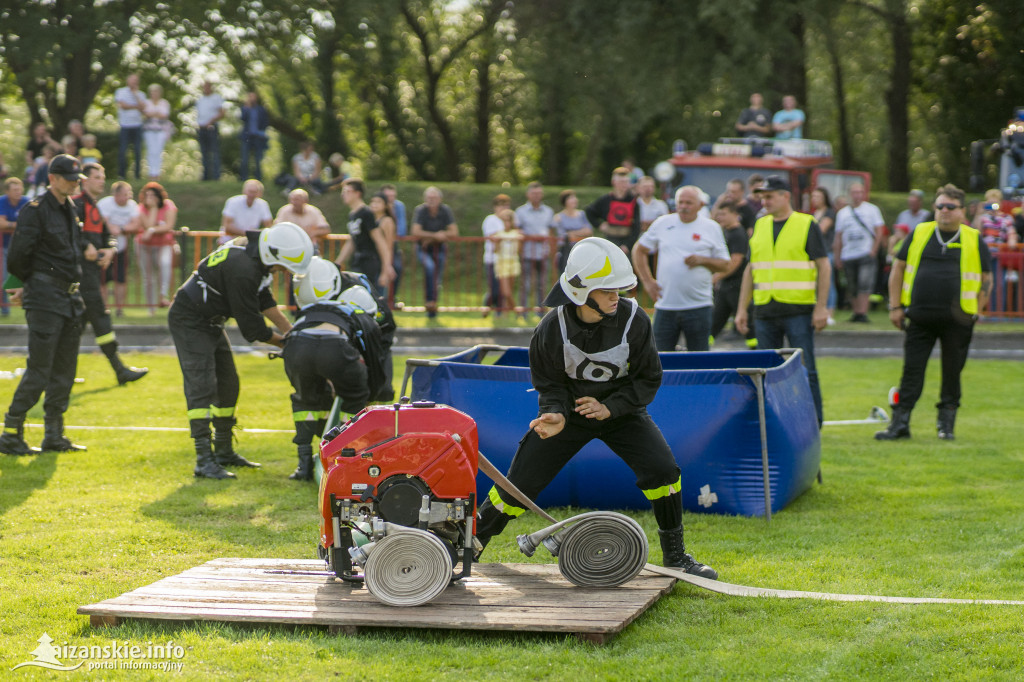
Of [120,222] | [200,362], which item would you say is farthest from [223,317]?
[120,222]

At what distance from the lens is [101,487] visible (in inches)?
328

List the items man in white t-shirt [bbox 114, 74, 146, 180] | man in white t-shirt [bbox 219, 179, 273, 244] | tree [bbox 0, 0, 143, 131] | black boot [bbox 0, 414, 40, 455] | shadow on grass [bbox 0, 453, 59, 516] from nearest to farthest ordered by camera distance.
A: shadow on grass [bbox 0, 453, 59, 516], black boot [bbox 0, 414, 40, 455], man in white t-shirt [bbox 219, 179, 273, 244], man in white t-shirt [bbox 114, 74, 146, 180], tree [bbox 0, 0, 143, 131]

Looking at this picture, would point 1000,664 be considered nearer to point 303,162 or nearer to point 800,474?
point 800,474

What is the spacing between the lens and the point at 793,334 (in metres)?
9.88

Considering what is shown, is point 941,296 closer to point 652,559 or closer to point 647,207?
point 652,559

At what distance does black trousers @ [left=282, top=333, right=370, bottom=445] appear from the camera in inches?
306

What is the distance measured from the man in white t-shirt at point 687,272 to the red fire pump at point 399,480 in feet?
15.9

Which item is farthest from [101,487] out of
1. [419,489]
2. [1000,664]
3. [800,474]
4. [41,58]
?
[41,58]

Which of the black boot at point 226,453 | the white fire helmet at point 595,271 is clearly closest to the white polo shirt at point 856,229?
the black boot at point 226,453

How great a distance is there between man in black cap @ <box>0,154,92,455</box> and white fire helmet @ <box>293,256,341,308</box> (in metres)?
2.19

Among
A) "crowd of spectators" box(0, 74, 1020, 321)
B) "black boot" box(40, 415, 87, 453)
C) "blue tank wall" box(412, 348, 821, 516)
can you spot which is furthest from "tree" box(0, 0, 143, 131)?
"blue tank wall" box(412, 348, 821, 516)

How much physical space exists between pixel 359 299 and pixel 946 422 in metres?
5.46

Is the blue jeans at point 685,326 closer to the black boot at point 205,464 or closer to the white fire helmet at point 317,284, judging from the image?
the white fire helmet at point 317,284

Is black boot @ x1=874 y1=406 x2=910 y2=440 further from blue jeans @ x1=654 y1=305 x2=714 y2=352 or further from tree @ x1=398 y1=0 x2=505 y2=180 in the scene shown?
tree @ x1=398 y1=0 x2=505 y2=180
